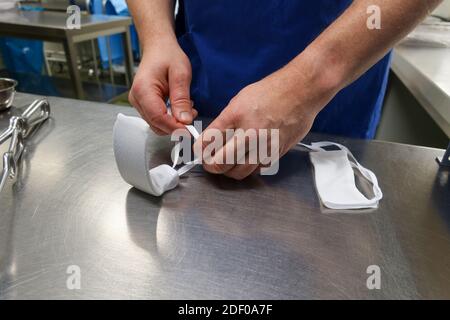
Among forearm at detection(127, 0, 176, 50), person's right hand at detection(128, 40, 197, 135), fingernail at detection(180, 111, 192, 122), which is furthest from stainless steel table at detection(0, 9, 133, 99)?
fingernail at detection(180, 111, 192, 122)

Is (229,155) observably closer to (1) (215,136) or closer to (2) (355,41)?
(1) (215,136)

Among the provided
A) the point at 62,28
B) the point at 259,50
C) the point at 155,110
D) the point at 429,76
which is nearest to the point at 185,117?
the point at 155,110

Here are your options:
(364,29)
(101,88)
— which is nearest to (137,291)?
(364,29)

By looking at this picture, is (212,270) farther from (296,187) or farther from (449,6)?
(449,6)

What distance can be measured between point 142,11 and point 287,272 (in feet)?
1.58

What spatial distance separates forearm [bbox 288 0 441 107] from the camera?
1.10 feet

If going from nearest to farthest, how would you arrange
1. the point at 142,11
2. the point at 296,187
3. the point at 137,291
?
the point at 137,291 → the point at 296,187 → the point at 142,11

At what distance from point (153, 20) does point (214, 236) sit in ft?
1.26

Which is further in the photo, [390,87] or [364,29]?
[390,87]

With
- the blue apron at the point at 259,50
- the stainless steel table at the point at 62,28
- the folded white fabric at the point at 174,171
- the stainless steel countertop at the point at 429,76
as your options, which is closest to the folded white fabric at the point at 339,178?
the folded white fabric at the point at 174,171

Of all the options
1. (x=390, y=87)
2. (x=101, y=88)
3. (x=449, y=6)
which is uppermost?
(x=449, y=6)

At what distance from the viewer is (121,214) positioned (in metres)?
0.35

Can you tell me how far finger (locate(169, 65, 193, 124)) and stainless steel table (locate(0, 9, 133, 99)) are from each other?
102cm

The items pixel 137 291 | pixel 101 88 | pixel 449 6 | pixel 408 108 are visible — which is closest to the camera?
pixel 137 291
